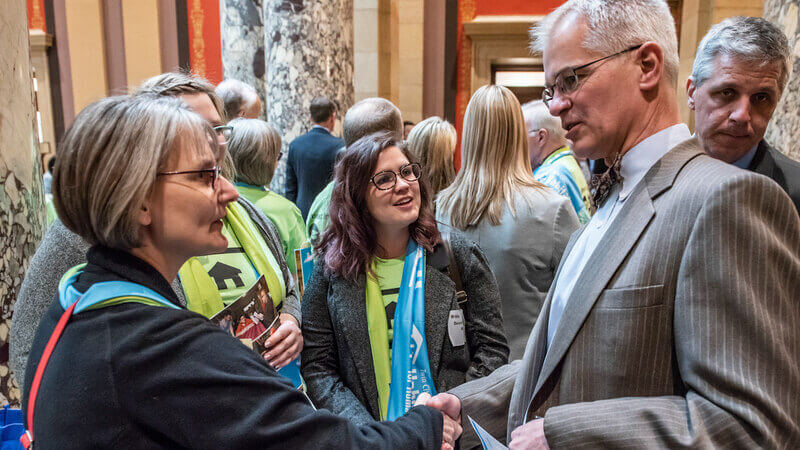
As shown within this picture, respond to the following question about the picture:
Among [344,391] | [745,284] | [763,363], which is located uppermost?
[745,284]

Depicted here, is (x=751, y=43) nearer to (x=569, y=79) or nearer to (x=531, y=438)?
(x=569, y=79)

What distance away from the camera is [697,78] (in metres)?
1.99

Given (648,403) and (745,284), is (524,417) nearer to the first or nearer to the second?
(648,403)

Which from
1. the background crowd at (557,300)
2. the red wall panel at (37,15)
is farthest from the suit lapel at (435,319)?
the red wall panel at (37,15)

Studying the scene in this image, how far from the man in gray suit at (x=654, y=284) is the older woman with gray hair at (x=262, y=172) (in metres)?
1.70

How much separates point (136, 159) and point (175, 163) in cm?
8

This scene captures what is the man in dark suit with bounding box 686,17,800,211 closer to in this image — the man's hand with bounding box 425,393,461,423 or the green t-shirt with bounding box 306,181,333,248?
the man's hand with bounding box 425,393,461,423

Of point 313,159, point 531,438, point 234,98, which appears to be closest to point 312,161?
point 313,159

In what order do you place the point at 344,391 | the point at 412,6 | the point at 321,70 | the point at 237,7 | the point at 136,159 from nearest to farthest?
the point at 136,159, the point at 344,391, the point at 321,70, the point at 237,7, the point at 412,6

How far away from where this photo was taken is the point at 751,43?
1824 millimetres

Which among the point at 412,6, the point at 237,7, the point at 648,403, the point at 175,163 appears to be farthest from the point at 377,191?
the point at 412,6

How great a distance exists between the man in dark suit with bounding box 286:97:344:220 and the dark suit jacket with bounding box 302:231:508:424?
2.33 meters

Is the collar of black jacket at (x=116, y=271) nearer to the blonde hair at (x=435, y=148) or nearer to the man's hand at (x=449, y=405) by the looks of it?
the man's hand at (x=449, y=405)

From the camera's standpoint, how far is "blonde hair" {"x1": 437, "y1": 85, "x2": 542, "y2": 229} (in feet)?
8.29
